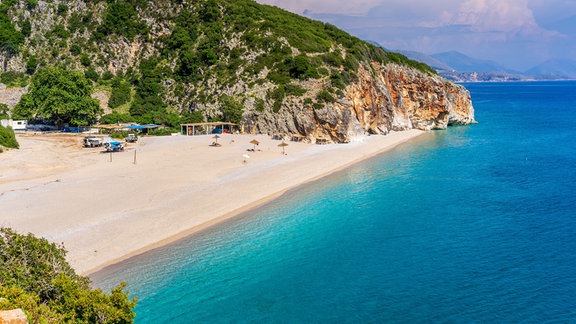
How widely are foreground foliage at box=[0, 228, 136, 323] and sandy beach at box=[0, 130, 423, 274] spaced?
6619 millimetres

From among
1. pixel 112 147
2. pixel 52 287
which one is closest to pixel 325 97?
pixel 112 147

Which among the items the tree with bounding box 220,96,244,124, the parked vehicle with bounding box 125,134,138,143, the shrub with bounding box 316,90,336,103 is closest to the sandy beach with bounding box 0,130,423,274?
the parked vehicle with bounding box 125,134,138,143

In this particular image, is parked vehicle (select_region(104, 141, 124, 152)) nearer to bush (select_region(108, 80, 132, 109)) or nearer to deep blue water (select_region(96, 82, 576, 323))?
deep blue water (select_region(96, 82, 576, 323))

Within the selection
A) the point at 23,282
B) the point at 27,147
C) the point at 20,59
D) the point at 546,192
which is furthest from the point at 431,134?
the point at 20,59

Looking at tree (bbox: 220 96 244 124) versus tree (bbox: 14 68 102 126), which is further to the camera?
tree (bbox: 220 96 244 124)

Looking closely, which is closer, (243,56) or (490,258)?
(490,258)

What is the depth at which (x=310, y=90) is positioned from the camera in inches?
2517

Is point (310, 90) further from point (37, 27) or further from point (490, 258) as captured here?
point (37, 27)

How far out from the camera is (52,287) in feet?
47.1

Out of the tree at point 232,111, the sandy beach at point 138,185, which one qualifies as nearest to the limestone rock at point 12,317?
the sandy beach at point 138,185

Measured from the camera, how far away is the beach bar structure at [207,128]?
214ft

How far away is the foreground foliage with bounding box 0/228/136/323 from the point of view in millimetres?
13602

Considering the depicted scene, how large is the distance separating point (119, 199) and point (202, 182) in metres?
7.67

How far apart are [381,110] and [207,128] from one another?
2870cm
